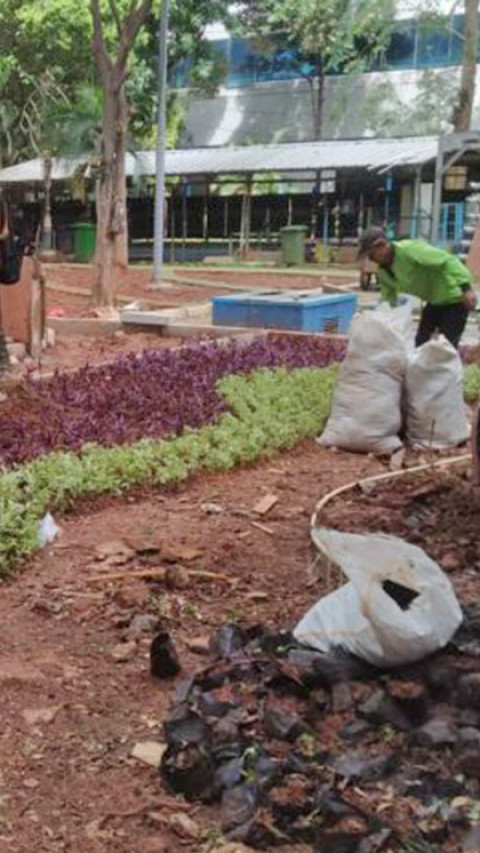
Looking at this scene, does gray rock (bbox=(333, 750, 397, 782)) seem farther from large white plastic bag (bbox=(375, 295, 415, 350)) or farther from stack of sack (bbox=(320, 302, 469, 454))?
large white plastic bag (bbox=(375, 295, 415, 350))

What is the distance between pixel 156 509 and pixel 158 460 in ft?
1.69

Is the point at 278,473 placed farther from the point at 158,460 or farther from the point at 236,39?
the point at 236,39

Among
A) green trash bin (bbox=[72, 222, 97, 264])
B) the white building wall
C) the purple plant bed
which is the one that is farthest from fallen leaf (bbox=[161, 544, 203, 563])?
the white building wall

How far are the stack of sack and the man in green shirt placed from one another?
480mm

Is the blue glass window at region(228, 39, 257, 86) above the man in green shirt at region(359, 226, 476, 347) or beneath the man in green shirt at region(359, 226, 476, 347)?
above

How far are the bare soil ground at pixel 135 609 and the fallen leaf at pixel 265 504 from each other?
4cm

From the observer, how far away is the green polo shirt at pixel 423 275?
303 inches

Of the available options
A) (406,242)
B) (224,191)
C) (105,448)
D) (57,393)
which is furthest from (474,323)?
(224,191)

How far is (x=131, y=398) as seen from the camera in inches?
300

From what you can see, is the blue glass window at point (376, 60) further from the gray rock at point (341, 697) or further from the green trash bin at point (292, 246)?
the gray rock at point (341, 697)

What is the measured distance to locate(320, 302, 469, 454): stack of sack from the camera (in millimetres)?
7113

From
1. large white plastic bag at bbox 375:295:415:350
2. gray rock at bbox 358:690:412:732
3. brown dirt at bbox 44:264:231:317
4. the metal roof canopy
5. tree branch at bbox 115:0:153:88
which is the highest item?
tree branch at bbox 115:0:153:88

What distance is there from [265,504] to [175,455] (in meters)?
0.69

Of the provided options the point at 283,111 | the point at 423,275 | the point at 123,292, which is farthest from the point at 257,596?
the point at 283,111
